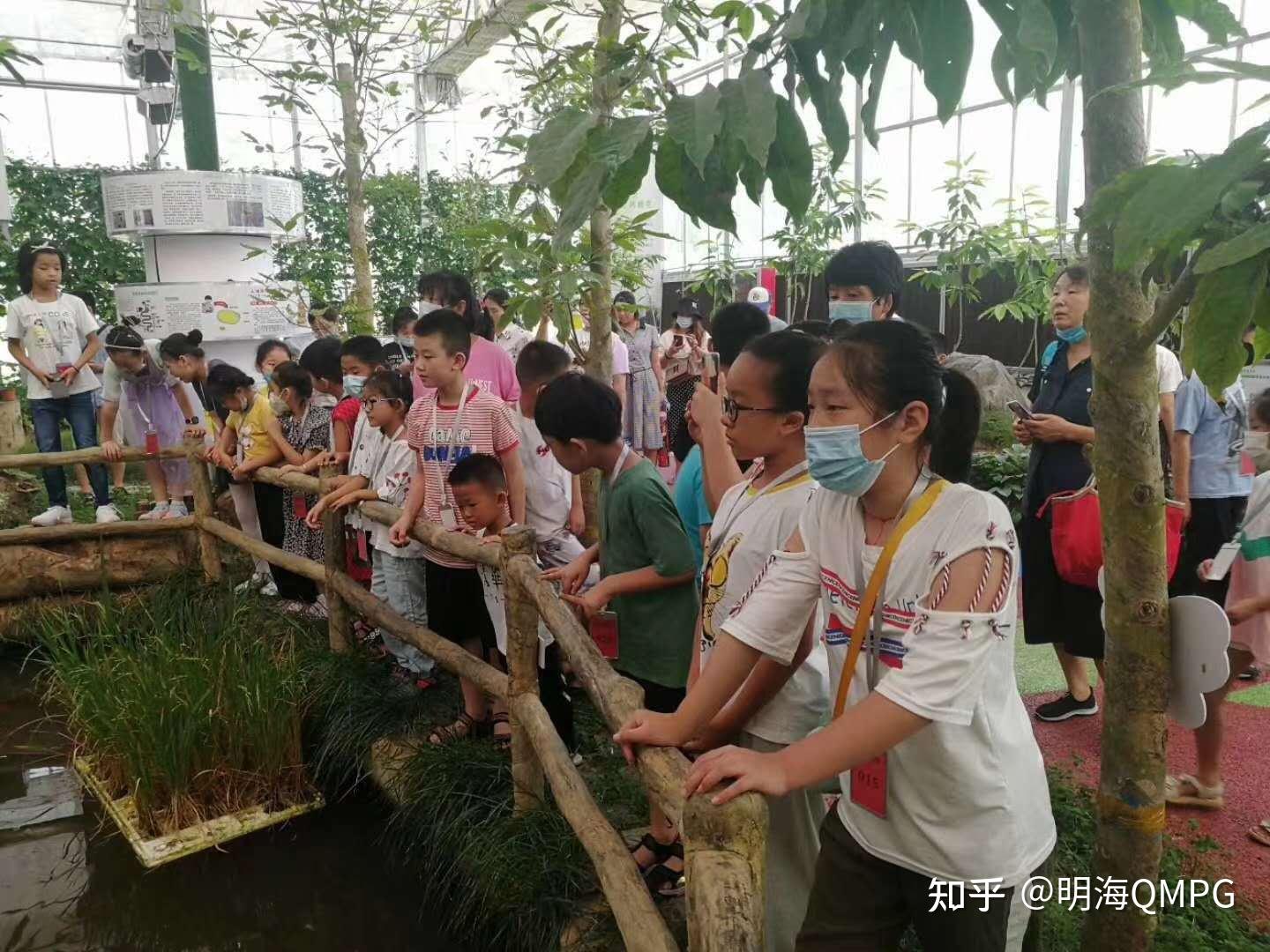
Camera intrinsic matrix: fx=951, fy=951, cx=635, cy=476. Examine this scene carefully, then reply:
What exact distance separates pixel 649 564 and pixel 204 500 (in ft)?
11.3

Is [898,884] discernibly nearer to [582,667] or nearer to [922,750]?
[922,750]

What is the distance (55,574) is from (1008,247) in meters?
5.90

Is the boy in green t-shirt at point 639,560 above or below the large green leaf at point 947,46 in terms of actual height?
below

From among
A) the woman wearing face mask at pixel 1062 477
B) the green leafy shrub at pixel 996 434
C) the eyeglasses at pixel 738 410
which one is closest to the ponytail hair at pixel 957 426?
the eyeglasses at pixel 738 410

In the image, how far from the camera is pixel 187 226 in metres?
6.92

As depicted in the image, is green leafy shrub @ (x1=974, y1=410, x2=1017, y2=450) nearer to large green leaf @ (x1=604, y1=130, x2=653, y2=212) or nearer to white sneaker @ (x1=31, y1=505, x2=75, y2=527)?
white sneaker @ (x1=31, y1=505, x2=75, y2=527)

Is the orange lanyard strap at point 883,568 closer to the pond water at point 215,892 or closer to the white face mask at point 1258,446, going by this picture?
the pond water at point 215,892

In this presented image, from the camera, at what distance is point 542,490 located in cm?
332

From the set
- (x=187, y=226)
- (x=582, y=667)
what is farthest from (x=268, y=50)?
(x=582, y=667)

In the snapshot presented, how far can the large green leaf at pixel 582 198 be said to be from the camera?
1071 millimetres

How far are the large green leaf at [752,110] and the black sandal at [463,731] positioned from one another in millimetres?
2344

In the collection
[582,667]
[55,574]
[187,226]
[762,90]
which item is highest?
[187,226]

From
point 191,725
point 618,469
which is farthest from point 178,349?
point 618,469

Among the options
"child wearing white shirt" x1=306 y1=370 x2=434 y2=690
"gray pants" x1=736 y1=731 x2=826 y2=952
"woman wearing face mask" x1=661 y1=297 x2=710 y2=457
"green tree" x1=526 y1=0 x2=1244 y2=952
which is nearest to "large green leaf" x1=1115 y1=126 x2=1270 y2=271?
"green tree" x1=526 y1=0 x2=1244 y2=952
